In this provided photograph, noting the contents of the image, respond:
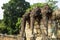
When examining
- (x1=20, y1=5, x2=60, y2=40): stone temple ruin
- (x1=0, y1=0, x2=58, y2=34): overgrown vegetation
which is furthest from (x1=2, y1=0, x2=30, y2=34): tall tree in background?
(x1=20, y1=5, x2=60, y2=40): stone temple ruin

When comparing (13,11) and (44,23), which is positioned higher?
(13,11)

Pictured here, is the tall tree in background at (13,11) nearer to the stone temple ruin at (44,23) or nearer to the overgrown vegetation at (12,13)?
the overgrown vegetation at (12,13)

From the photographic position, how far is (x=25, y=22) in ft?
37.0

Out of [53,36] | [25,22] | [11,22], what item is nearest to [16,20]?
[11,22]

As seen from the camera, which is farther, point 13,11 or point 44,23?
point 13,11

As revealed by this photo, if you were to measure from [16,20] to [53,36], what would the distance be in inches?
702

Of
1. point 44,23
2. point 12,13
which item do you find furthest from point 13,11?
point 44,23

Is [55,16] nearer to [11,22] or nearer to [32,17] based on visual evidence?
[32,17]

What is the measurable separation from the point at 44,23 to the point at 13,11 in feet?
60.4

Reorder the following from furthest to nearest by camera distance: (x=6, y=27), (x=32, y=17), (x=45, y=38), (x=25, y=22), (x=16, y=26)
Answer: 1. (x=6, y=27)
2. (x=16, y=26)
3. (x=25, y=22)
4. (x=32, y=17)
5. (x=45, y=38)

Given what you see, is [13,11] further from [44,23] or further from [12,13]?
[44,23]

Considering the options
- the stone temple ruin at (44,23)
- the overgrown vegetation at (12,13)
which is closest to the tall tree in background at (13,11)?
the overgrown vegetation at (12,13)

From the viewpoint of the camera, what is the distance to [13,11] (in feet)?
90.0

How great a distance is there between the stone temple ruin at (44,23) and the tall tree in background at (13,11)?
15.2 metres
